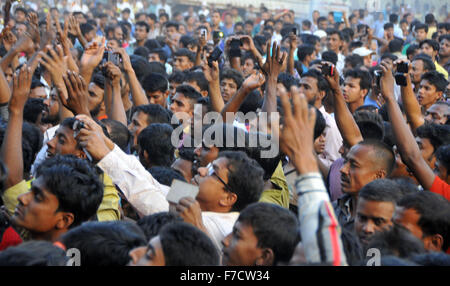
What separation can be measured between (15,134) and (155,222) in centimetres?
125

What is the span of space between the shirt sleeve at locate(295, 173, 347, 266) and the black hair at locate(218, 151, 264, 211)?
1.41m

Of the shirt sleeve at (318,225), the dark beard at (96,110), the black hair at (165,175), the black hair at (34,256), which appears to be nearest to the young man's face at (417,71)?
the dark beard at (96,110)

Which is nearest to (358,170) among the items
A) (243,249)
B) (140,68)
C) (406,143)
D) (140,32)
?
(406,143)

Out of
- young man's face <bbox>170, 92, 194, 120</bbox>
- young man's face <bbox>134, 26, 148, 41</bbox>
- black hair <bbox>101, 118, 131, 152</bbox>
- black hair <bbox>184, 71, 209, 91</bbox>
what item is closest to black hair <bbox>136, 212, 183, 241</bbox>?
black hair <bbox>101, 118, 131, 152</bbox>

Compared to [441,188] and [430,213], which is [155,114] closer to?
[441,188]

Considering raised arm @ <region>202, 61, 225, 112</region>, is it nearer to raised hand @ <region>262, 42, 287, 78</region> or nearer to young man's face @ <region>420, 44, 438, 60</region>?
raised hand @ <region>262, 42, 287, 78</region>

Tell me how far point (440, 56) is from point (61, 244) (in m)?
9.23

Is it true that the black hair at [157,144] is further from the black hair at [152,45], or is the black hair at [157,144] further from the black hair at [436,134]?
the black hair at [152,45]

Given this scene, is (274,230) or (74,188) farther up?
(74,188)

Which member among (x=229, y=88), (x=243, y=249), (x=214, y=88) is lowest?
(x=243, y=249)

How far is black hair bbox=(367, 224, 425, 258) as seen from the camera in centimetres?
244

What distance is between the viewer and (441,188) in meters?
3.55

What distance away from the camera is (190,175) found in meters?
4.25
